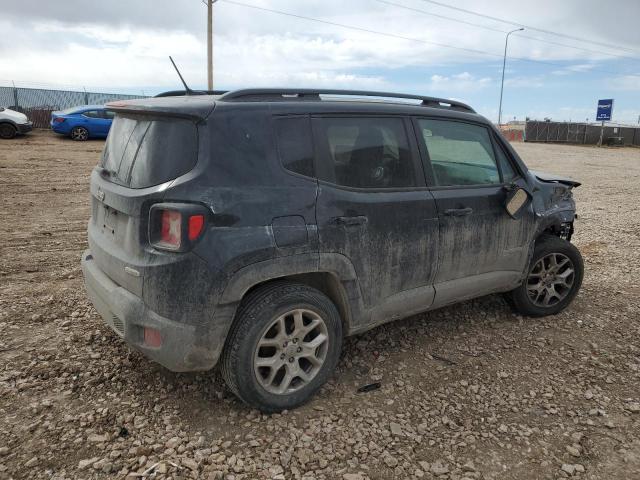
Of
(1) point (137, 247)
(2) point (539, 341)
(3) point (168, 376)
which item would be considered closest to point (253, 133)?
(1) point (137, 247)

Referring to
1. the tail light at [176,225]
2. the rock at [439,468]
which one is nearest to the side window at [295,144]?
the tail light at [176,225]

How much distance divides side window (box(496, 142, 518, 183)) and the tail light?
256cm

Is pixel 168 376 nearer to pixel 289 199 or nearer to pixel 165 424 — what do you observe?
pixel 165 424

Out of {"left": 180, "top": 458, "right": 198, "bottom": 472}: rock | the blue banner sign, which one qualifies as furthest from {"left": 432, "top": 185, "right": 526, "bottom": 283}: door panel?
the blue banner sign

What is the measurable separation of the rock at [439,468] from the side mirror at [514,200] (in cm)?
203

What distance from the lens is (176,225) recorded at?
258cm

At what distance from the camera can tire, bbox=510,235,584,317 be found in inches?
174

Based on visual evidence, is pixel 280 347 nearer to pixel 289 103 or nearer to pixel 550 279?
pixel 289 103

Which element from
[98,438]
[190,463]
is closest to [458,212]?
[190,463]

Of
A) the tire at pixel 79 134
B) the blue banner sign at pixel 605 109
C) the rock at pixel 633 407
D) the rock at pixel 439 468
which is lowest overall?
the rock at pixel 439 468

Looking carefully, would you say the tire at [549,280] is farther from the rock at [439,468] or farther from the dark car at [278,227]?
the rock at [439,468]

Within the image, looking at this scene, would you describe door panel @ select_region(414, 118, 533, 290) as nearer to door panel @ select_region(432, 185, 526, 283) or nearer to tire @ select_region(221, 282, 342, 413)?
door panel @ select_region(432, 185, 526, 283)

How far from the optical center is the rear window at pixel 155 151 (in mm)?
2678

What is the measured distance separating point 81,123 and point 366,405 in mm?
19606
